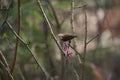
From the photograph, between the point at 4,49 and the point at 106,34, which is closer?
the point at 4,49

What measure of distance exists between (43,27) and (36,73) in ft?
1.53

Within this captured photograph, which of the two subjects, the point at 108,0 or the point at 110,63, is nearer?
the point at 110,63

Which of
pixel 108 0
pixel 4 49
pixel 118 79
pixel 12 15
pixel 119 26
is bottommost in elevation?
pixel 119 26

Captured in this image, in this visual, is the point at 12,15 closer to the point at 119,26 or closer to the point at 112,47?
the point at 112,47

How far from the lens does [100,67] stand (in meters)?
4.18

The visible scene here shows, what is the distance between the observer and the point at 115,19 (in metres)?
7.74

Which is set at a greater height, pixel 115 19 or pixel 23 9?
pixel 23 9

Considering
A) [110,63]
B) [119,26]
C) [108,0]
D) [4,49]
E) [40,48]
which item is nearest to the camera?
[4,49]

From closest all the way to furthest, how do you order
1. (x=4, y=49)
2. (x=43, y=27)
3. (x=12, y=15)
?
1. (x=12, y=15)
2. (x=4, y=49)
3. (x=43, y=27)

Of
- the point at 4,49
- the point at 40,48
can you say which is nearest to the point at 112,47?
the point at 40,48

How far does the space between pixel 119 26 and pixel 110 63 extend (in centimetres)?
315

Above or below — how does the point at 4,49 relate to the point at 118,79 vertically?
above

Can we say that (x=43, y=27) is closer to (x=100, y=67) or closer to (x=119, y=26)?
(x=100, y=67)

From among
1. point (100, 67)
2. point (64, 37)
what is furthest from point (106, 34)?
point (64, 37)
